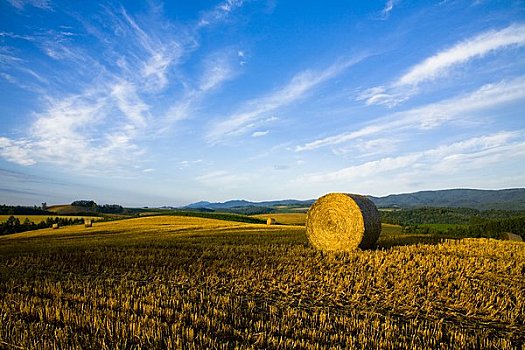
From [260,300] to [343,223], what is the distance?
21.8 feet

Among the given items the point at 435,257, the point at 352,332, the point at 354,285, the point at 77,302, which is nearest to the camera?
the point at 352,332

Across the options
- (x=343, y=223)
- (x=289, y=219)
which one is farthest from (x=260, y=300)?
(x=289, y=219)

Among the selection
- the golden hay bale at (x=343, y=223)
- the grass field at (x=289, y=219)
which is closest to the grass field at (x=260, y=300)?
the golden hay bale at (x=343, y=223)

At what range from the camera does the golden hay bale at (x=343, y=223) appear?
461 inches

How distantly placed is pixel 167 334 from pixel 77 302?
2.15 meters

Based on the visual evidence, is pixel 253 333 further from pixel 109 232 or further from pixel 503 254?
pixel 109 232

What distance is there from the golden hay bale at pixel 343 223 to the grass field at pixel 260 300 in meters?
1.43

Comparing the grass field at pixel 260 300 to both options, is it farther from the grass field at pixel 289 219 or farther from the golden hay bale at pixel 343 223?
the grass field at pixel 289 219

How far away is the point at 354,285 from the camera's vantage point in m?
6.98

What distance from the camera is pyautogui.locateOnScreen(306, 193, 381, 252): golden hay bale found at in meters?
11.7

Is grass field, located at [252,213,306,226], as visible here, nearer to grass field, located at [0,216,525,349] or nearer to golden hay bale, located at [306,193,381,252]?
golden hay bale, located at [306,193,381,252]

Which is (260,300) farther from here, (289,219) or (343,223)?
(289,219)

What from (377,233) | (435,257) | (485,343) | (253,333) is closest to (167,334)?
(253,333)

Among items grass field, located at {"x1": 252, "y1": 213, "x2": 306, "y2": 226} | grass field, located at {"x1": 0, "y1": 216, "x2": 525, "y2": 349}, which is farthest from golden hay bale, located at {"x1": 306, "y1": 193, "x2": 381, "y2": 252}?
grass field, located at {"x1": 252, "y1": 213, "x2": 306, "y2": 226}
